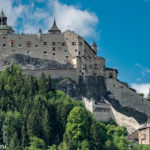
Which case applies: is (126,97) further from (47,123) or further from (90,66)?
A: (47,123)

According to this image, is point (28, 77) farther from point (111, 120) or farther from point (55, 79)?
point (111, 120)

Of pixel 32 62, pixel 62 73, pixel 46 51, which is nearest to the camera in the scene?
pixel 62 73

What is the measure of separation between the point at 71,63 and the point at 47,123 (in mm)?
18436

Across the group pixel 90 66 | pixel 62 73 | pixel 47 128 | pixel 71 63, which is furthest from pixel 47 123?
pixel 71 63

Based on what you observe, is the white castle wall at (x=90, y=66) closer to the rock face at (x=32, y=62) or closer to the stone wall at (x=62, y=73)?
the stone wall at (x=62, y=73)

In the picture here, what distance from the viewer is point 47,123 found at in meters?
93.9

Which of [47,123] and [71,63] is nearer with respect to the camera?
[47,123]

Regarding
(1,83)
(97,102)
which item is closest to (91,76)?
(97,102)

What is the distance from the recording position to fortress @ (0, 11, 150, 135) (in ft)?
352

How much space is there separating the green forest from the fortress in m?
5.34

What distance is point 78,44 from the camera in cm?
Result: 11156

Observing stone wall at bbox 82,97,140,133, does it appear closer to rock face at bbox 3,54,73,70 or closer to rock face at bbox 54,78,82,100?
rock face at bbox 54,78,82,100

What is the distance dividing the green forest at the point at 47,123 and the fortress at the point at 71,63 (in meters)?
5.34

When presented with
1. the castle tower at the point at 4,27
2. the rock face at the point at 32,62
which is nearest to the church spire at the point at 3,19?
the castle tower at the point at 4,27
